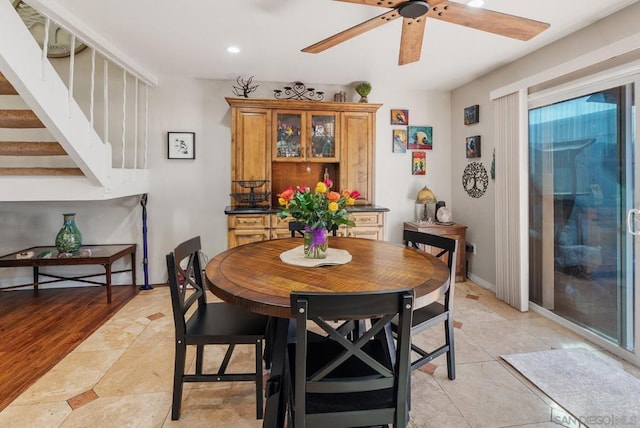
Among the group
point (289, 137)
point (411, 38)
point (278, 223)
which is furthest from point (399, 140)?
point (411, 38)

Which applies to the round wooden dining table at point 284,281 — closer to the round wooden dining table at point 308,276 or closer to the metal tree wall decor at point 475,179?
the round wooden dining table at point 308,276

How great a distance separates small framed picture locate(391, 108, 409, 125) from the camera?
4309 millimetres

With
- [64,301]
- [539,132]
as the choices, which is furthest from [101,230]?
[539,132]

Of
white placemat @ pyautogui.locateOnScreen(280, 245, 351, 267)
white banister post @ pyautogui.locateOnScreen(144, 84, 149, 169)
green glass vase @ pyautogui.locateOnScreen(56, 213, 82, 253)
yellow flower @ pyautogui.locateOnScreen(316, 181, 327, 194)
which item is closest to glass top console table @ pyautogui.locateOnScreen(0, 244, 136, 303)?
green glass vase @ pyautogui.locateOnScreen(56, 213, 82, 253)

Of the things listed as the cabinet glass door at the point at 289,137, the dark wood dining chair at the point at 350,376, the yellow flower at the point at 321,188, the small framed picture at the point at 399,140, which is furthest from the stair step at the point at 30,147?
the small framed picture at the point at 399,140

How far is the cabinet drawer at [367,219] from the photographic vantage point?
3.77 m

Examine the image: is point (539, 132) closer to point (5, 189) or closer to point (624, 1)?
point (624, 1)

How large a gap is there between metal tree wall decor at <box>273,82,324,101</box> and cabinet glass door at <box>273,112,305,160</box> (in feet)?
1.11

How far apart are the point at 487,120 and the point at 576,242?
5.29ft

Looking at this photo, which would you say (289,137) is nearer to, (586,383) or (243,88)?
(243,88)

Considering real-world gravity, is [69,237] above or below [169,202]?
below

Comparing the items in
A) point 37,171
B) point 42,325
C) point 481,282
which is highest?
point 37,171

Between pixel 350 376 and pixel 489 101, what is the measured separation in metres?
3.48

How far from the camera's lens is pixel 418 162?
14.4 feet
